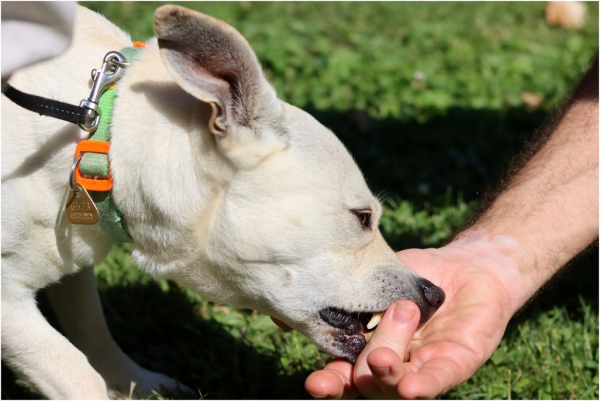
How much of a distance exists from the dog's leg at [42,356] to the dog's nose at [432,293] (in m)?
1.31

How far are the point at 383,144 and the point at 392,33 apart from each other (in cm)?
233

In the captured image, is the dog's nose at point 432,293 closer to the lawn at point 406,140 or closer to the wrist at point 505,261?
the wrist at point 505,261

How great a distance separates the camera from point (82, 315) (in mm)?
3270

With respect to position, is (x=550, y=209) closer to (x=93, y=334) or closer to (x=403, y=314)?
(x=403, y=314)

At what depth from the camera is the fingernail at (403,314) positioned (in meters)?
2.44

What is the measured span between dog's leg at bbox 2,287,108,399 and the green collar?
45cm

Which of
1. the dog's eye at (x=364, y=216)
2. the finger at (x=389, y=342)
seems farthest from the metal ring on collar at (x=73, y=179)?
the finger at (x=389, y=342)

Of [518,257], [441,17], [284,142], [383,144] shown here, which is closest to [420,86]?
[383,144]

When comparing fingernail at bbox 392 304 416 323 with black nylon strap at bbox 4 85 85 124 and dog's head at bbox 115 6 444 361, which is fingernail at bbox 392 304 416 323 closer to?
dog's head at bbox 115 6 444 361

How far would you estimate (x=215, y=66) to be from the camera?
2354 mm

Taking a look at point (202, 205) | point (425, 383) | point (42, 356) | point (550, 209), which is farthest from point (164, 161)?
point (550, 209)

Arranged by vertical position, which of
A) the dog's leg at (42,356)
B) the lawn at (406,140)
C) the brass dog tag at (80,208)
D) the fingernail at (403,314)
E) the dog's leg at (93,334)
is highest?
the brass dog tag at (80,208)

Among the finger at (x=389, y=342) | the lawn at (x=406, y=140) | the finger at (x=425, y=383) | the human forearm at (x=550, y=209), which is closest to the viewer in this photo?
the finger at (x=425, y=383)

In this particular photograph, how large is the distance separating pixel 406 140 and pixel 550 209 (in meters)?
2.68
